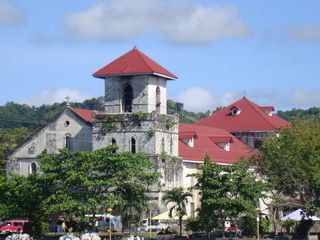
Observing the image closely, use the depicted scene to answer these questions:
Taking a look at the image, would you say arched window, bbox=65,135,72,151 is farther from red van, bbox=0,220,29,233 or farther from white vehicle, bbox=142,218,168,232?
white vehicle, bbox=142,218,168,232

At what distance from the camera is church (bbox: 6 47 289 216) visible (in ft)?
235

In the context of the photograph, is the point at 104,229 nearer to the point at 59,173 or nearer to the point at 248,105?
the point at 59,173

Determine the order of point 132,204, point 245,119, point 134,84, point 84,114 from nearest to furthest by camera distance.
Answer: point 132,204, point 134,84, point 84,114, point 245,119

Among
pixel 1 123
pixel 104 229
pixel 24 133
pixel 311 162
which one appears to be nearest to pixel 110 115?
pixel 104 229

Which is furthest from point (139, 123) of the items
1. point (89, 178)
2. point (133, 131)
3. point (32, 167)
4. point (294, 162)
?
point (294, 162)

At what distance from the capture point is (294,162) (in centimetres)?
6625

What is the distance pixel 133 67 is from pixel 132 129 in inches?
194

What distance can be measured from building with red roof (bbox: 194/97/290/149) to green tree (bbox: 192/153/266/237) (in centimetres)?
2910

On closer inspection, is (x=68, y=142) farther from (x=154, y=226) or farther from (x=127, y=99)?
(x=154, y=226)

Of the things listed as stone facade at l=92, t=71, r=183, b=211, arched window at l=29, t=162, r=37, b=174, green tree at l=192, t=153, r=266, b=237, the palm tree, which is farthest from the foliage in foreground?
arched window at l=29, t=162, r=37, b=174

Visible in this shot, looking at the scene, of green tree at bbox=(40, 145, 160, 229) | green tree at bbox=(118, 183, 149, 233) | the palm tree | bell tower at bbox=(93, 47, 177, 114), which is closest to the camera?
green tree at bbox=(40, 145, 160, 229)

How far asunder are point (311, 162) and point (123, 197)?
45.4 ft

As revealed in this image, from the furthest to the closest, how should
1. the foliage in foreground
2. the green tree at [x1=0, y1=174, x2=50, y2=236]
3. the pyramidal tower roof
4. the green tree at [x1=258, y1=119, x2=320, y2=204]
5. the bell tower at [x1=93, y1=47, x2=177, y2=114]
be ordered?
the bell tower at [x1=93, y1=47, x2=177, y2=114]
the pyramidal tower roof
the green tree at [x1=258, y1=119, x2=320, y2=204]
the green tree at [x1=0, y1=174, x2=50, y2=236]
the foliage in foreground

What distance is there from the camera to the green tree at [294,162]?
6538cm
